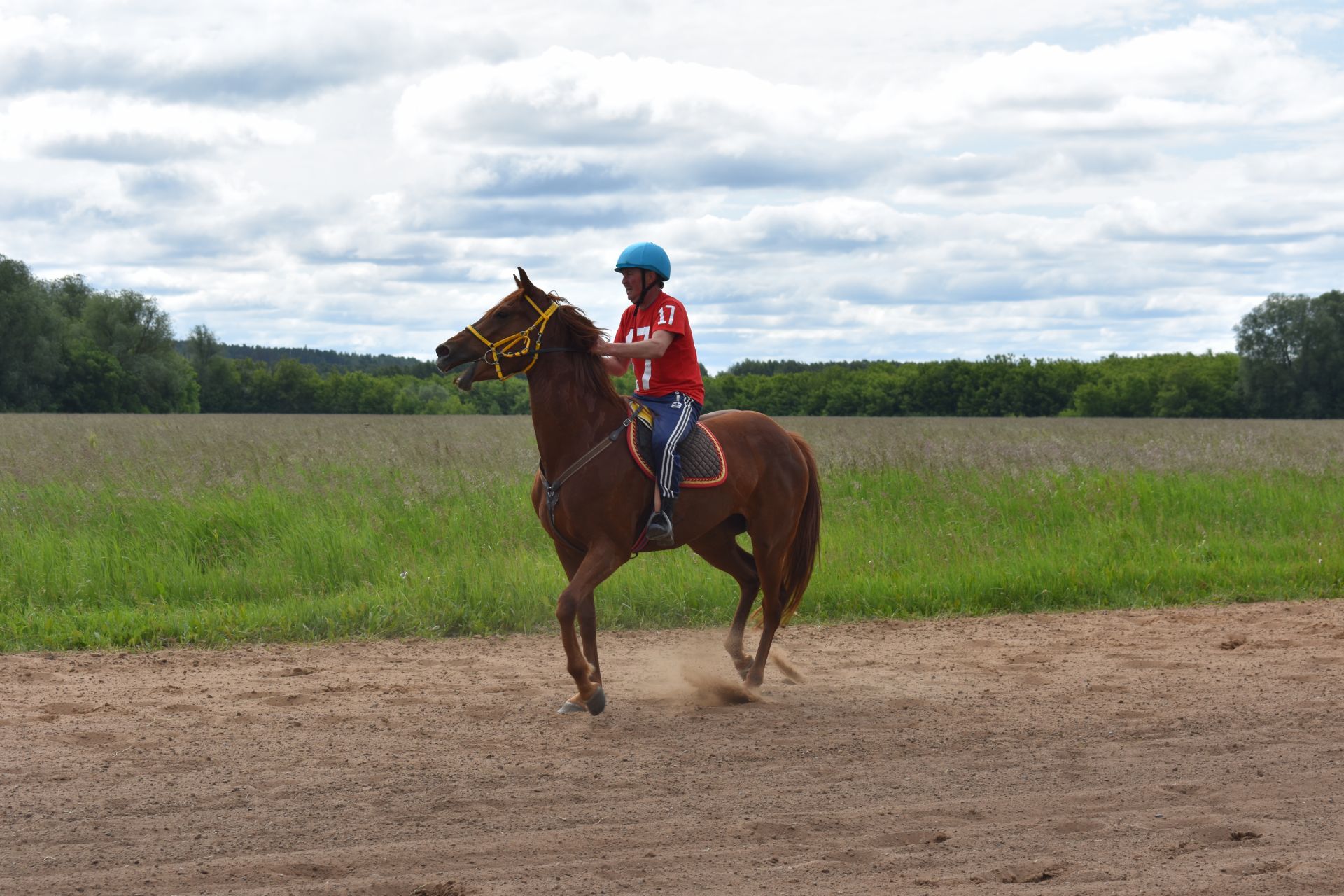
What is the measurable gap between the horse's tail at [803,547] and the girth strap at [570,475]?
5.11ft

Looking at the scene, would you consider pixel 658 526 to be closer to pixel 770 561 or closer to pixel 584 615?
pixel 584 615

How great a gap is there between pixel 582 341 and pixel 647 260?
2.05ft

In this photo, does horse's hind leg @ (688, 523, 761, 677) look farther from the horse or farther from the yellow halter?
the yellow halter

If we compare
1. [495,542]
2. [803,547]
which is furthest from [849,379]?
[803,547]

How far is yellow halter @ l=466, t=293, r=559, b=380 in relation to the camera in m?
6.60

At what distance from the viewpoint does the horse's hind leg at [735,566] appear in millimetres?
7879

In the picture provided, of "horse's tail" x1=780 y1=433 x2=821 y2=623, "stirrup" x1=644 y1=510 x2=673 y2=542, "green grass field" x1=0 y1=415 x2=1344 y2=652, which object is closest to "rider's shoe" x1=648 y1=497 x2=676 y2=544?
"stirrup" x1=644 y1=510 x2=673 y2=542

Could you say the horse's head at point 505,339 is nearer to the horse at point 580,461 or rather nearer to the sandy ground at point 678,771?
the horse at point 580,461

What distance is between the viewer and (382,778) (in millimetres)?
5449

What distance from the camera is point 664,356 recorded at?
729 centimetres

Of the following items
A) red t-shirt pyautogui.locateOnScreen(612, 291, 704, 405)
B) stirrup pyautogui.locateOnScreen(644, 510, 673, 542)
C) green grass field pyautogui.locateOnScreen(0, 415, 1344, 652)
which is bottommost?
green grass field pyautogui.locateOnScreen(0, 415, 1344, 652)

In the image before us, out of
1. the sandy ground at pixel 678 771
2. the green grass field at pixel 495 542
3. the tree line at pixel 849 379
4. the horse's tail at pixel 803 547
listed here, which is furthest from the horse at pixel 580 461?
the tree line at pixel 849 379

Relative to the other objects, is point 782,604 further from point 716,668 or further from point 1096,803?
point 1096,803

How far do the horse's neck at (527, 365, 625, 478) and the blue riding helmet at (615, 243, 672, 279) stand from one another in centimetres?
77
